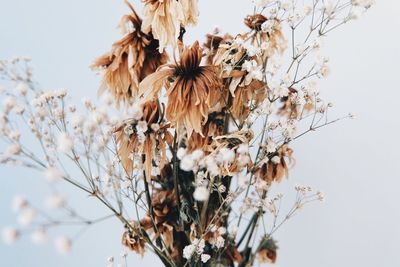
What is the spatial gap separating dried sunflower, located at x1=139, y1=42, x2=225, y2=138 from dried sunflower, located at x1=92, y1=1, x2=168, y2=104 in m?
0.06

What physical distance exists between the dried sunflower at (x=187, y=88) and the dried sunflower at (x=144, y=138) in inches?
0.7

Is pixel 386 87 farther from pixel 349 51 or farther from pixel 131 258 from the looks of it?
pixel 131 258

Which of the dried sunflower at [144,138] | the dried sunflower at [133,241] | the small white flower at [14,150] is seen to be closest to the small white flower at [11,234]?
the small white flower at [14,150]

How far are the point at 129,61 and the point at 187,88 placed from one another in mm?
102

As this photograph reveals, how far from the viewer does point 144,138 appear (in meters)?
0.63

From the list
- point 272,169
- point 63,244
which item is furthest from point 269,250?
point 63,244

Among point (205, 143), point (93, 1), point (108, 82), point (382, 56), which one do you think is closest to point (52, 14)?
point (93, 1)

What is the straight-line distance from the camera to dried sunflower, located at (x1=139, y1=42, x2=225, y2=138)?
0.62 metres

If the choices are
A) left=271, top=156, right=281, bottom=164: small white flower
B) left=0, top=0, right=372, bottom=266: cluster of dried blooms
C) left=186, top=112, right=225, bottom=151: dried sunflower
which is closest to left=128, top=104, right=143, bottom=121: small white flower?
left=0, top=0, right=372, bottom=266: cluster of dried blooms

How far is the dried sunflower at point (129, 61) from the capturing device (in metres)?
0.68

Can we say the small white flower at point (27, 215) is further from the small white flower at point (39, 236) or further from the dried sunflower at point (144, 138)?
the dried sunflower at point (144, 138)

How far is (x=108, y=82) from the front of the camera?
0.70 metres

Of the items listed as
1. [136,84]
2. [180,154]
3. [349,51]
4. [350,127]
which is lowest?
[180,154]

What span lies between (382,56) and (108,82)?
1.97ft
